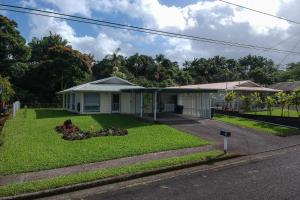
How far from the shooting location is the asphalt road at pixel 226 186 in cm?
773

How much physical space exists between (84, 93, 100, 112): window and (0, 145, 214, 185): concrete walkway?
17.6 meters

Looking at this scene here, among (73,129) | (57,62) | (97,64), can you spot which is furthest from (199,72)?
(73,129)

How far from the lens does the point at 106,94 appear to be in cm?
2992

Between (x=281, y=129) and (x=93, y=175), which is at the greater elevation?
(x=281, y=129)

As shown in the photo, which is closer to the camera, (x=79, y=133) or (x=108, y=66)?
(x=79, y=133)

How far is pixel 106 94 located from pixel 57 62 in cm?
2345

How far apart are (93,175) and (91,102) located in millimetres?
20779

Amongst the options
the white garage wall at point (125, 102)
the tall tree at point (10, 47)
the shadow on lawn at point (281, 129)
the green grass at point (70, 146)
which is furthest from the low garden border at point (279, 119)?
the tall tree at point (10, 47)

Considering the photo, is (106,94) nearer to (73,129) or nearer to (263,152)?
(73,129)

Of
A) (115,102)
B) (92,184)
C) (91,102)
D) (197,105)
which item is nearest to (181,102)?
(197,105)

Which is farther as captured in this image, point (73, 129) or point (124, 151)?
point (73, 129)

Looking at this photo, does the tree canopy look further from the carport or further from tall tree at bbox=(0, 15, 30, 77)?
the carport

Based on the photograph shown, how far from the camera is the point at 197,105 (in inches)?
1104

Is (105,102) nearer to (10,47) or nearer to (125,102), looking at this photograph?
(125,102)
